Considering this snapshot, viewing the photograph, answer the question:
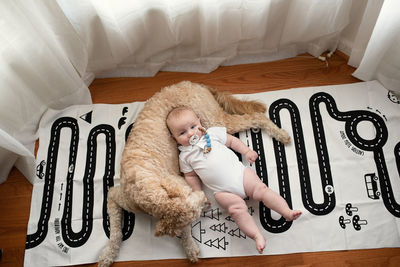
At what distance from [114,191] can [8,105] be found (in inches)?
22.0

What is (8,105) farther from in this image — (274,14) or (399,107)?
(399,107)

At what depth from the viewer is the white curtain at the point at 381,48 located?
1.20 metres

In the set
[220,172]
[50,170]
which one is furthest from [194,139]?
[50,170]

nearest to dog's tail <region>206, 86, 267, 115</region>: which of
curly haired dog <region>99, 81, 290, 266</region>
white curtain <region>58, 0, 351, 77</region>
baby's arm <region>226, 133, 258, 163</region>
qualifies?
curly haired dog <region>99, 81, 290, 266</region>

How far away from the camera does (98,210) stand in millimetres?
1394

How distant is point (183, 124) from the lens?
129 centimetres

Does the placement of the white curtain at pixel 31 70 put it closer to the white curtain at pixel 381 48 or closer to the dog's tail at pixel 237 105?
the dog's tail at pixel 237 105

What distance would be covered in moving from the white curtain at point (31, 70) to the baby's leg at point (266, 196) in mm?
860

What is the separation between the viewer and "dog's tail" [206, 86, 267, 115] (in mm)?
1438

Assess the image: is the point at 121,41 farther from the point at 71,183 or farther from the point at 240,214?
the point at 240,214

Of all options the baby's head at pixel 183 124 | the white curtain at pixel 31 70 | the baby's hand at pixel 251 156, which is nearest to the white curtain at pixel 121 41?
the white curtain at pixel 31 70

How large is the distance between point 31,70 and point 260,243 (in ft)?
3.70

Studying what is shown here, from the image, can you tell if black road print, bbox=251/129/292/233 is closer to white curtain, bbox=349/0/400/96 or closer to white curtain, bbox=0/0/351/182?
white curtain, bbox=0/0/351/182

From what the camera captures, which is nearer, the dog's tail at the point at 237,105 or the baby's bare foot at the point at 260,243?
the baby's bare foot at the point at 260,243
